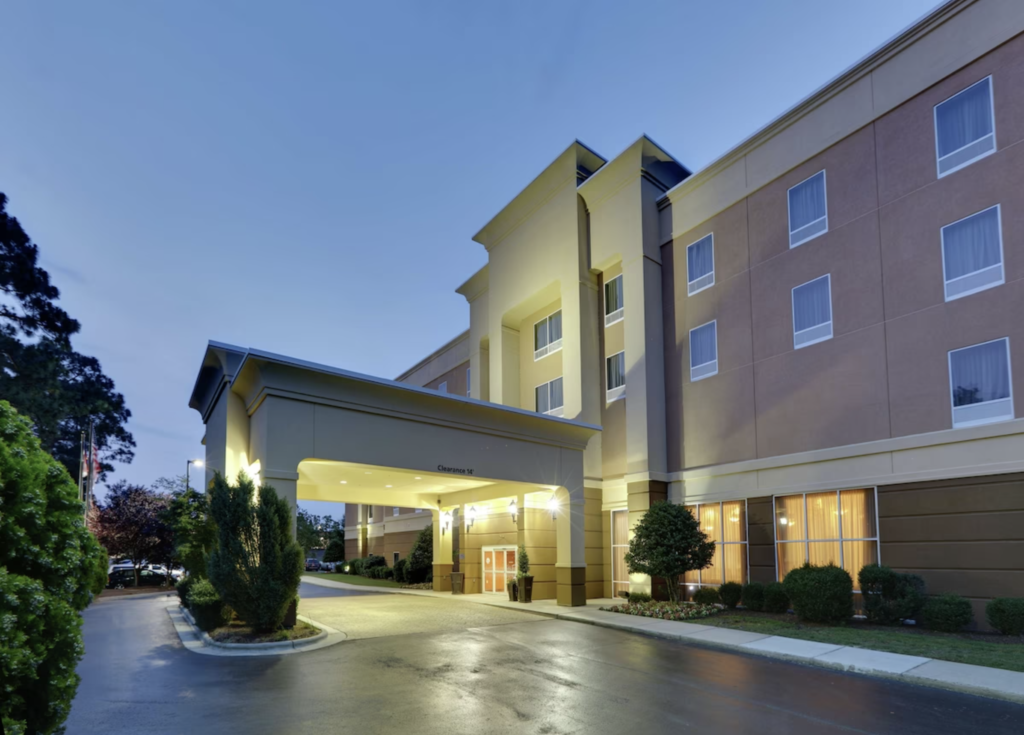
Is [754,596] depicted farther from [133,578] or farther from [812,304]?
[133,578]

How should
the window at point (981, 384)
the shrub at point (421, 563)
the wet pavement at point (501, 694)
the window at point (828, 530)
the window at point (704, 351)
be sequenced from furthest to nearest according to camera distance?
the shrub at point (421, 563) < the window at point (704, 351) < the window at point (828, 530) < the window at point (981, 384) < the wet pavement at point (501, 694)

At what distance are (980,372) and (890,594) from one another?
578 centimetres

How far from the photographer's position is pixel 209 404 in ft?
77.8

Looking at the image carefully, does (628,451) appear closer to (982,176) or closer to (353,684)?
(982,176)

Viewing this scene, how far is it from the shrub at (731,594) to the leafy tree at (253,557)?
12.7 meters

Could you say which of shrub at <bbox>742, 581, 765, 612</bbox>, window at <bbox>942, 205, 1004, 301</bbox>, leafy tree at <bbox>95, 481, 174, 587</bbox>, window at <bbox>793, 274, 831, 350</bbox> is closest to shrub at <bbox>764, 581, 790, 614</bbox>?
shrub at <bbox>742, 581, 765, 612</bbox>

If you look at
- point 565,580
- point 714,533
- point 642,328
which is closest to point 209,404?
point 565,580

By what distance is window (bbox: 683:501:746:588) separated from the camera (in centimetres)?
2209

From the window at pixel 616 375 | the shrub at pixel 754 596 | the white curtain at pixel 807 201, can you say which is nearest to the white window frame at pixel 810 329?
the white curtain at pixel 807 201

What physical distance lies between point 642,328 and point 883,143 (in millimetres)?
9632

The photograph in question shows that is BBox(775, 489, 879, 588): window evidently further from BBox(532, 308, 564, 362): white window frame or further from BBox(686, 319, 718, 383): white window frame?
BBox(532, 308, 564, 362): white window frame

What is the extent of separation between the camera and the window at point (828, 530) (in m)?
18.5

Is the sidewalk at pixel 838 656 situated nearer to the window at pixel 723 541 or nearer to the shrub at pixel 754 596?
the shrub at pixel 754 596

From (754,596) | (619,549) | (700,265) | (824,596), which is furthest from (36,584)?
(619,549)
